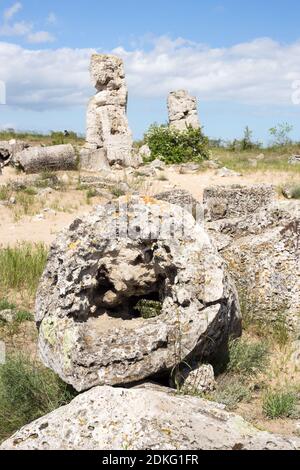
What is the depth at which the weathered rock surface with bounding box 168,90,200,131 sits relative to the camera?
21359mm

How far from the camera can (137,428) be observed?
2504 mm

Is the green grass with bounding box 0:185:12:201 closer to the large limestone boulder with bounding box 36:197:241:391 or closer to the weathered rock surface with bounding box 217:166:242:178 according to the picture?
the weathered rock surface with bounding box 217:166:242:178

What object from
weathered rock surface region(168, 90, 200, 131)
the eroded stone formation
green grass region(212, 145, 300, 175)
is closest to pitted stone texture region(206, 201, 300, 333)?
green grass region(212, 145, 300, 175)

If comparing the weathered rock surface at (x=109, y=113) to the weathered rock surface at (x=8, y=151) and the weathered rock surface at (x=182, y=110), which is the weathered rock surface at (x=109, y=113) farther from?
the weathered rock surface at (x=182, y=110)

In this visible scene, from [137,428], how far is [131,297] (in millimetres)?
2326

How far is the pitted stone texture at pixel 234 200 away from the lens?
980 centimetres

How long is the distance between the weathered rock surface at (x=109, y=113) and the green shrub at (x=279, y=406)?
14.3 meters

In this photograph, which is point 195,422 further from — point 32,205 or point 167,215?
point 32,205

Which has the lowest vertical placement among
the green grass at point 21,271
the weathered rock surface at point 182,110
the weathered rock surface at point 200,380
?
the weathered rock surface at point 200,380

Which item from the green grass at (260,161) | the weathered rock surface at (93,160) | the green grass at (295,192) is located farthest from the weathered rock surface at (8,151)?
the green grass at (295,192)

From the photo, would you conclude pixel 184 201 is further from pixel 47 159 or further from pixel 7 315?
pixel 47 159

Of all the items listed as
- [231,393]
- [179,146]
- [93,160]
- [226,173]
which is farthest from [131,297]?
[179,146]

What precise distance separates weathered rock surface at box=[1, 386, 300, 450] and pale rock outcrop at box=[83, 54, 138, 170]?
15169 mm
